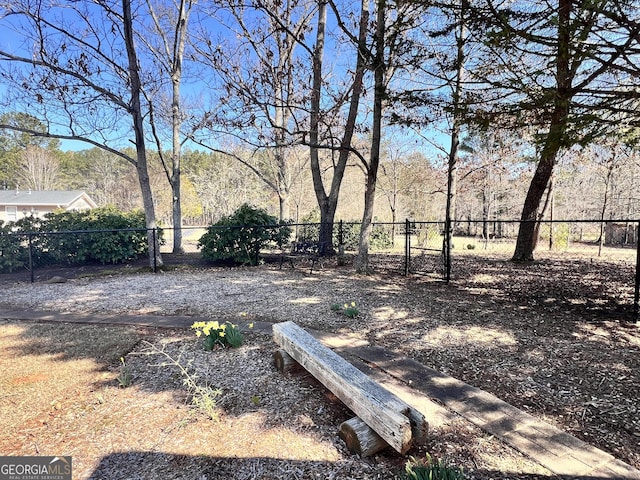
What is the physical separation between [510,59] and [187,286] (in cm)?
602

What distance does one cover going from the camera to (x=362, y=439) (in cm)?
170

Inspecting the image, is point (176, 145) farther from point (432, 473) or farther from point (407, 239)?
point (432, 473)

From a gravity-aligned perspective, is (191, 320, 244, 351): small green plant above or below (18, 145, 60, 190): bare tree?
below

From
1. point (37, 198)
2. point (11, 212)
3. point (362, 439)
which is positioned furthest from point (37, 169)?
point (362, 439)

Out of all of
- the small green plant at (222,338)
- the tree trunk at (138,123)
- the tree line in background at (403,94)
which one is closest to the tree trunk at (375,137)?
the tree line in background at (403,94)

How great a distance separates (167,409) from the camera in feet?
7.04

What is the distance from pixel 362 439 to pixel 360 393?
0.22 metres

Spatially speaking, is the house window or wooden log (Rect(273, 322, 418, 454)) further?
the house window

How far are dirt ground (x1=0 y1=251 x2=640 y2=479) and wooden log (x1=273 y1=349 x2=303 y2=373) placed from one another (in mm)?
73

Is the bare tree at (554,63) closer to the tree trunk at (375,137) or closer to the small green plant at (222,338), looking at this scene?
the tree trunk at (375,137)

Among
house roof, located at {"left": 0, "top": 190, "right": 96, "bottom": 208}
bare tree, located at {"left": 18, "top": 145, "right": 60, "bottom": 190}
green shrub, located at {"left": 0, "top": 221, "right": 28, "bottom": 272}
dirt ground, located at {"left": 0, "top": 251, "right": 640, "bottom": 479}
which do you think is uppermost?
bare tree, located at {"left": 18, "top": 145, "right": 60, "bottom": 190}

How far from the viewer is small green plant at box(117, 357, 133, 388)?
2.43 metres

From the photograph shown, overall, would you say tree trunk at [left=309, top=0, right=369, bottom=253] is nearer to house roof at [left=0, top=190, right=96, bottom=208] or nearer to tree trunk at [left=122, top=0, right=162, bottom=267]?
tree trunk at [left=122, top=0, right=162, bottom=267]

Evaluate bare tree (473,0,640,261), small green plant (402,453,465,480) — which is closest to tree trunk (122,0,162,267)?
bare tree (473,0,640,261)
